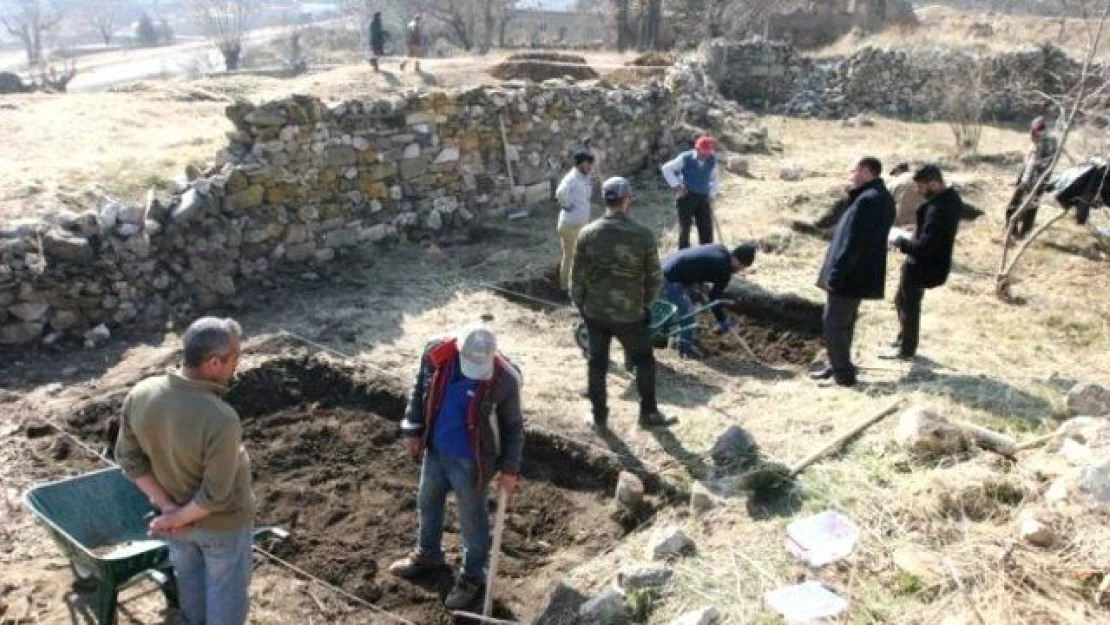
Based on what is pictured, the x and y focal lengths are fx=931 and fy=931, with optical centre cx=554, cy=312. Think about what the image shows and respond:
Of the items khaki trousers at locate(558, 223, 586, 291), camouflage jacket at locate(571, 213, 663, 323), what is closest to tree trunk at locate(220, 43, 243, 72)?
khaki trousers at locate(558, 223, 586, 291)

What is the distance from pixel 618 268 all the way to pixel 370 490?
7.23ft

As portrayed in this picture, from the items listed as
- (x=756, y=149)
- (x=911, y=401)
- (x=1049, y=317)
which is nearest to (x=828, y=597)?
(x=911, y=401)

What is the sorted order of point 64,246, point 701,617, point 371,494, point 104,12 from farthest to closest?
point 104,12, point 64,246, point 371,494, point 701,617

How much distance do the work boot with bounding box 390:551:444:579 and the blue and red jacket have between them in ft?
2.54

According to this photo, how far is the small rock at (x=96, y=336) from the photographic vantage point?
7906 millimetres

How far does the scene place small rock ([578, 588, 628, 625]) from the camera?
465cm

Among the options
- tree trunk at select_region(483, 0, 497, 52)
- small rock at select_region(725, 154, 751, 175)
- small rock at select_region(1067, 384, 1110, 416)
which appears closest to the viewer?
small rock at select_region(1067, 384, 1110, 416)

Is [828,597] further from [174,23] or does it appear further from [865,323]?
[174,23]

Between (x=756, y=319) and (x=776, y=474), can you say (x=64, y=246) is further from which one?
(x=756, y=319)

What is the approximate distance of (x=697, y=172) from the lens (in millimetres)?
10016

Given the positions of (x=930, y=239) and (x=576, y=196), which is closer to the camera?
(x=930, y=239)

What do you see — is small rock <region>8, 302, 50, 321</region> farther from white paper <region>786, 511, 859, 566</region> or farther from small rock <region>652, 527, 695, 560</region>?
white paper <region>786, 511, 859, 566</region>

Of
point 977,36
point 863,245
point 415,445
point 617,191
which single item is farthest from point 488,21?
point 415,445

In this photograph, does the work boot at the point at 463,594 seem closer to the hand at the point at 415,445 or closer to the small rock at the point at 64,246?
the hand at the point at 415,445
